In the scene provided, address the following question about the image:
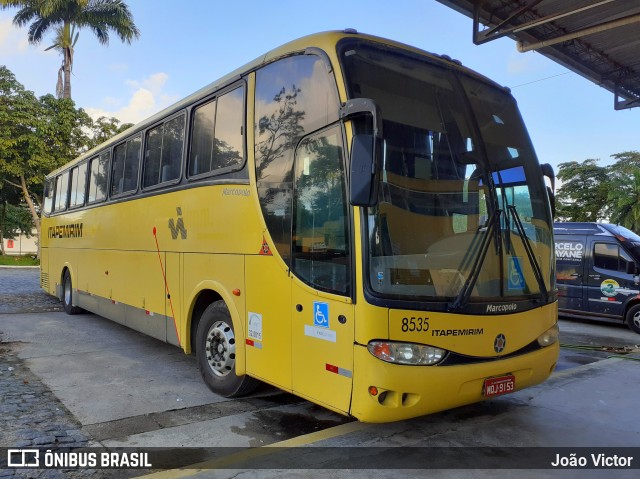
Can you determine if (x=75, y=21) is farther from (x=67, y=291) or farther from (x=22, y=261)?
(x=67, y=291)

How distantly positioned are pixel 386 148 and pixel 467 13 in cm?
591

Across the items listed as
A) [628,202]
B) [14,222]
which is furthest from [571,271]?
[14,222]

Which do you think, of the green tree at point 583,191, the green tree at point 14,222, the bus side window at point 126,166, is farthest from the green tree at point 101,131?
the green tree at point 583,191

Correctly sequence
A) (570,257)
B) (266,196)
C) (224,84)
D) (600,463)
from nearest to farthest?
(600,463), (266,196), (224,84), (570,257)

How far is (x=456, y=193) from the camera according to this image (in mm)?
4066

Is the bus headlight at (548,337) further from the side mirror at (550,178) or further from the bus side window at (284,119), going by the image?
the bus side window at (284,119)

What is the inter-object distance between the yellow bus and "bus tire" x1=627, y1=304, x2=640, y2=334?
7.82m

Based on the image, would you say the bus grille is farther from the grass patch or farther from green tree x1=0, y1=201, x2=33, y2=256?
green tree x1=0, y1=201, x2=33, y2=256

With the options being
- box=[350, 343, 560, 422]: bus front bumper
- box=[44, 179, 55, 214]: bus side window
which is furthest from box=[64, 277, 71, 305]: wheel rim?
box=[350, 343, 560, 422]: bus front bumper

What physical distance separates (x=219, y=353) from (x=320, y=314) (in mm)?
1986

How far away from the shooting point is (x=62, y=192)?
40.3 feet

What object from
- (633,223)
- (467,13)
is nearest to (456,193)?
(467,13)

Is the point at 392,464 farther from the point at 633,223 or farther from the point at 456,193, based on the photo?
the point at 633,223

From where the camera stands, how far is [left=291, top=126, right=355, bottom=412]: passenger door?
3.76 meters
